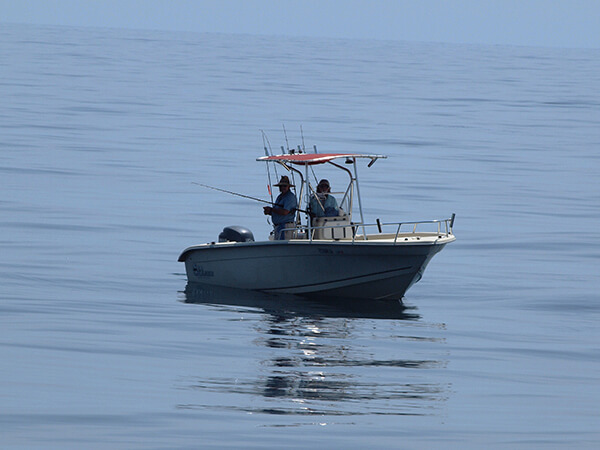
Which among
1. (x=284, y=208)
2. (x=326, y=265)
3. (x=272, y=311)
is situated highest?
(x=284, y=208)

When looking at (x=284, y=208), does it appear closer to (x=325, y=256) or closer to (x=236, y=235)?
(x=325, y=256)

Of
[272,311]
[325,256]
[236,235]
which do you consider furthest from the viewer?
[236,235]

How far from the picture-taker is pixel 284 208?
21.6 metres

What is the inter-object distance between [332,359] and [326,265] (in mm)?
Result: 5053

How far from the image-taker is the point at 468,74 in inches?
5320

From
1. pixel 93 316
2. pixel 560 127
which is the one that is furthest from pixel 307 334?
pixel 560 127

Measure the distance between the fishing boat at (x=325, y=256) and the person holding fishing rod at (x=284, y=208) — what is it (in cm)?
15

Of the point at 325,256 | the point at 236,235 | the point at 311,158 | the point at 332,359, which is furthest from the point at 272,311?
the point at 332,359

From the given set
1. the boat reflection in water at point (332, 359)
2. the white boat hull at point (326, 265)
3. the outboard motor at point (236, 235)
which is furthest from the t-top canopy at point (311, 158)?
the boat reflection in water at point (332, 359)

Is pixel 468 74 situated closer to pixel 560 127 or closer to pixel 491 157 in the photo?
pixel 560 127

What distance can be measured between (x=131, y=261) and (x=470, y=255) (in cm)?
759

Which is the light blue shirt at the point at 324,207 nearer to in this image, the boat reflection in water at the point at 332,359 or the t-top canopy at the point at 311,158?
the t-top canopy at the point at 311,158

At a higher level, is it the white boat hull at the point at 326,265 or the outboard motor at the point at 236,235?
the outboard motor at the point at 236,235

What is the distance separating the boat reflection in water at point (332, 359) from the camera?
13930mm
